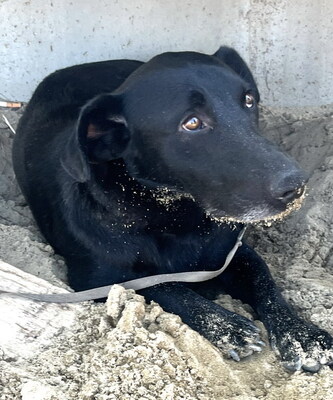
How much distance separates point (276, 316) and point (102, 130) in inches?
37.9

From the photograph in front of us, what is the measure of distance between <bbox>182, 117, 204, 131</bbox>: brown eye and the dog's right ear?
0.29m

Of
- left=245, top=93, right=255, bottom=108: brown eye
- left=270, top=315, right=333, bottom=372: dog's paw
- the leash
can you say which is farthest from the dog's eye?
left=270, top=315, right=333, bottom=372: dog's paw

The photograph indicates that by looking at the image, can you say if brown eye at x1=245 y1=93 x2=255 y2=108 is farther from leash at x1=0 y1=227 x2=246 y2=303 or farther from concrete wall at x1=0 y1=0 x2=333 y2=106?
concrete wall at x1=0 y1=0 x2=333 y2=106

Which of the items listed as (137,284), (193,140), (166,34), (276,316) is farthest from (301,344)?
(166,34)

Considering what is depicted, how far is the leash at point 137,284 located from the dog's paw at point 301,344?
468 millimetres

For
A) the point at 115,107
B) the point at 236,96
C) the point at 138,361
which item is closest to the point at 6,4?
the point at 115,107

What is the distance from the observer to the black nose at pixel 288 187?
243 cm

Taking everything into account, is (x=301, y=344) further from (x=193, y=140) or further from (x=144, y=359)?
(x=193, y=140)

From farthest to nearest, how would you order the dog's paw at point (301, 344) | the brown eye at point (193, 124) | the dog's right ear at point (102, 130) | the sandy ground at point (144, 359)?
1. the dog's right ear at point (102, 130)
2. the brown eye at point (193, 124)
3. the dog's paw at point (301, 344)
4. the sandy ground at point (144, 359)

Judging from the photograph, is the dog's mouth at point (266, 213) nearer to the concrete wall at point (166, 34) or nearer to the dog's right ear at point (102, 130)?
the dog's right ear at point (102, 130)

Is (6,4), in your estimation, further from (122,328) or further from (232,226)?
(122,328)

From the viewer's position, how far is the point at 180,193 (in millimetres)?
2887

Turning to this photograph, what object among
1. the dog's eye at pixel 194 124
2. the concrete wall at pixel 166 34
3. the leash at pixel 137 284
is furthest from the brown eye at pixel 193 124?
the concrete wall at pixel 166 34

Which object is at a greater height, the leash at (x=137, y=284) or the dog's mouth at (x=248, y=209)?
the dog's mouth at (x=248, y=209)
